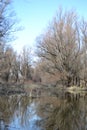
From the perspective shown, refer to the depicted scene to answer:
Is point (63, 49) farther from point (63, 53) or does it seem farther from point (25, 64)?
point (25, 64)

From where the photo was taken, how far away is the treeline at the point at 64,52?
50531 mm

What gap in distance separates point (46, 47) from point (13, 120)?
3865cm

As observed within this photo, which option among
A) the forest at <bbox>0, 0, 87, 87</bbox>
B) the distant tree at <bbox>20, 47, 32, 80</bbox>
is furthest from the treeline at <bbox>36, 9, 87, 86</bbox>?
the distant tree at <bbox>20, 47, 32, 80</bbox>

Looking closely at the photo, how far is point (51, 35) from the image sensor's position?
171ft

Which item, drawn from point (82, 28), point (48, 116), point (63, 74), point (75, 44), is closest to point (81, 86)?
point (63, 74)

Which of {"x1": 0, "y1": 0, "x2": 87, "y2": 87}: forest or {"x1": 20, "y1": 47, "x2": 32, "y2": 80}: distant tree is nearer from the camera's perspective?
{"x1": 0, "y1": 0, "x2": 87, "y2": 87}: forest

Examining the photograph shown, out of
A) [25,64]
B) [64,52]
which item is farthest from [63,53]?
[25,64]

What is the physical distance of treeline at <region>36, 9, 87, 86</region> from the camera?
50531mm

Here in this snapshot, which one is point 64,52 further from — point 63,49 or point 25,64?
point 25,64

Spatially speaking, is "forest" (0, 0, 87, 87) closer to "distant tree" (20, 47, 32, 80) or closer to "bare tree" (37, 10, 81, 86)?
"bare tree" (37, 10, 81, 86)

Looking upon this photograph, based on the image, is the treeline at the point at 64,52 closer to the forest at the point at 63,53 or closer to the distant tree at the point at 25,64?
the forest at the point at 63,53

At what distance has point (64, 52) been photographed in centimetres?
5069

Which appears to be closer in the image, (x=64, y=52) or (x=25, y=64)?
(x=64, y=52)

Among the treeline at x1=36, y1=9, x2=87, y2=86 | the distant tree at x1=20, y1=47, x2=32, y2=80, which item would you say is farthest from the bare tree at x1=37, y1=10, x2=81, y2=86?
the distant tree at x1=20, y1=47, x2=32, y2=80
